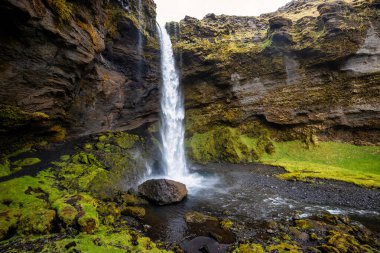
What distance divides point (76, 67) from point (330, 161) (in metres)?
35.1

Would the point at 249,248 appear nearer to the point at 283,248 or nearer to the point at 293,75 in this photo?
the point at 283,248

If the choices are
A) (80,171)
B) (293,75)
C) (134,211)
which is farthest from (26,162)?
(293,75)

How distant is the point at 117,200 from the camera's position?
63.0 ft

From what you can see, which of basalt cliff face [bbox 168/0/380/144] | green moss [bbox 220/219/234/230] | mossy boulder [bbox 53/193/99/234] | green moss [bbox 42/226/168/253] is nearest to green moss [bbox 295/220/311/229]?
green moss [bbox 220/219/234/230]

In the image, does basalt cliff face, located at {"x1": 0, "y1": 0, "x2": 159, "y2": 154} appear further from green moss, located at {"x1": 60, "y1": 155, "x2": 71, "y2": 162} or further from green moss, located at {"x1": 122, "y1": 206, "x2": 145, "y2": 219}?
green moss, located at {"x1": 122, "y1": 206, "x2": 145, "y2": 219}

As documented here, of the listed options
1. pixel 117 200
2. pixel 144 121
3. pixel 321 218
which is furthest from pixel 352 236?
pixel 144 121

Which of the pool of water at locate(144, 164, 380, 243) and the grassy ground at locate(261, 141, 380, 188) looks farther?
the grassy ground at locate(261, 141, 380, 188)

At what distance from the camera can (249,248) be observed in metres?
12.3

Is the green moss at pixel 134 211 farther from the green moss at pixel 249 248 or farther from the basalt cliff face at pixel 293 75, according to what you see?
the basalt cliff face at pixel 293 75

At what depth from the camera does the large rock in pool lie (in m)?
19.4

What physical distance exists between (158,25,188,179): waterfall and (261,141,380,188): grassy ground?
45.5 ft

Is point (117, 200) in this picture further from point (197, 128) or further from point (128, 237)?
point (197, 128)

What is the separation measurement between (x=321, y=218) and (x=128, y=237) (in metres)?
13.3

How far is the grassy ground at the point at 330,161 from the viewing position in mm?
26953
